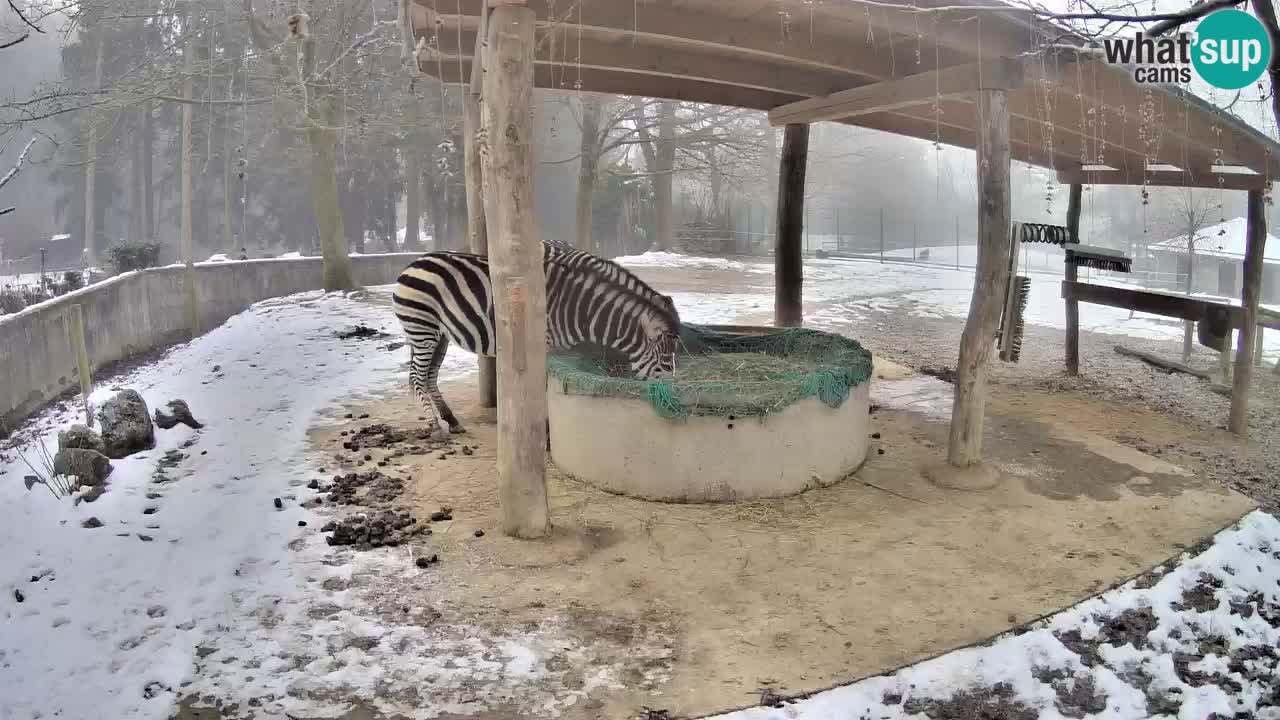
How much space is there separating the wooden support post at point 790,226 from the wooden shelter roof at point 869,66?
0.46 m

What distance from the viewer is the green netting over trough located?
15.9ft

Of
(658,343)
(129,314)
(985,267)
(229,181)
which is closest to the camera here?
(985,267)

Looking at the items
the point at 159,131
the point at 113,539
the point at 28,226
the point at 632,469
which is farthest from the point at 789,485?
the point at 28,226

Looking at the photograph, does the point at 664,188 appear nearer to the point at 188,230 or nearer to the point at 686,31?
the point at 188,230

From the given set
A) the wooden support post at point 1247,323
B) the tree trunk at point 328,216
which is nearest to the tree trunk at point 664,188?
the tree trunk at point 328,216

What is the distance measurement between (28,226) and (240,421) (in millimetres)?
27382

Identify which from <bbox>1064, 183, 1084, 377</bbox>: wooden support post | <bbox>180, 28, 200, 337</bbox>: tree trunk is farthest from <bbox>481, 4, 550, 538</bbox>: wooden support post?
<bbox>180, 28, 200, 337</bbox>: tree trunk

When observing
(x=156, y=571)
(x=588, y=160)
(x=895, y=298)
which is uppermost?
(x=588, y=160)

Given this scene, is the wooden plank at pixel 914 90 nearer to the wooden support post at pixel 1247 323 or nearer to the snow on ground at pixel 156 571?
the wooden support post at pixel 1247 323

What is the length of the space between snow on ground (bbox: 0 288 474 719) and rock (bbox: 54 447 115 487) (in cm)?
12

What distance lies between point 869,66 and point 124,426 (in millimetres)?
6161

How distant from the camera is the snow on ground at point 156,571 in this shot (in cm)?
294

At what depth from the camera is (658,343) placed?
588 centimetres

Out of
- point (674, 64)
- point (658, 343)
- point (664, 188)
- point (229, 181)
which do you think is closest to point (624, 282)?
point (658, 343)
